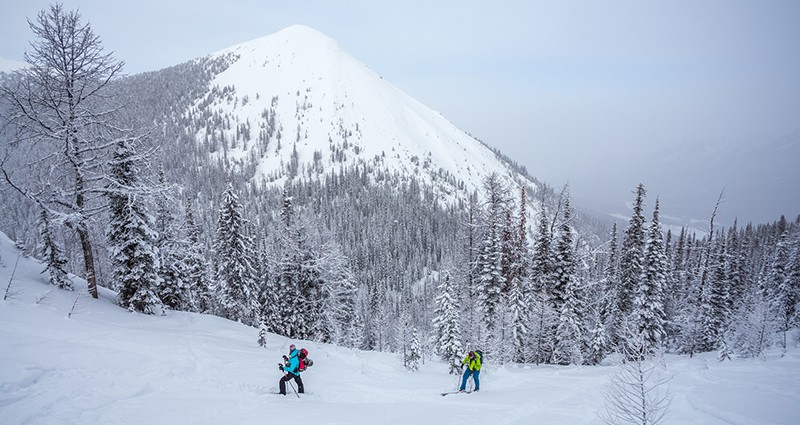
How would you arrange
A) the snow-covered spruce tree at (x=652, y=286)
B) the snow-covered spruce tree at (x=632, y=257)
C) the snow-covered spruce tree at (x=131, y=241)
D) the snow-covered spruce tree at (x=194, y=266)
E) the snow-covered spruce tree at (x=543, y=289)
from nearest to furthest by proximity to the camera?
the snow-covered spruce tree at (x=131, y=241), the snow-covered spruce tree at (x=543, y=289), the snow-covered spruce tree at (x=652, y=286), the snow-covered spruce tree at (x=632, y=257), the snow-covered spruce tree at (x=194, y=266)

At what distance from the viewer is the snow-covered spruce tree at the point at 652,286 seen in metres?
31.5

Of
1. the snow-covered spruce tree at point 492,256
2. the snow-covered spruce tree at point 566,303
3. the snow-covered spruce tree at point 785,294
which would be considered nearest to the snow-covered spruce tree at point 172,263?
the snow-covered spruce tree at point 492,256

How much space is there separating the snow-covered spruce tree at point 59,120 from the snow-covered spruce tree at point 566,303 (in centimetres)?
2986

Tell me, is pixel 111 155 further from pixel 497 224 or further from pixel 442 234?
pixel 442 234

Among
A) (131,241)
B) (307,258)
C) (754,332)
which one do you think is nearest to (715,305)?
(754,332)

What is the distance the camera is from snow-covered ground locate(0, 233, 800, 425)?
854cm

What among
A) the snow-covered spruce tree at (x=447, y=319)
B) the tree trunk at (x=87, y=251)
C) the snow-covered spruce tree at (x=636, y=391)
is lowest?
the snow-covered spruce tree at (x=447, y=319)

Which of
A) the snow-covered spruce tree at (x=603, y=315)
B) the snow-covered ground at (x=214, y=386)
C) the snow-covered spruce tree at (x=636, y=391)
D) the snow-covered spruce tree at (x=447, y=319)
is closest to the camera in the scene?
the snow-covered spruce tree at (x=636, y=391)

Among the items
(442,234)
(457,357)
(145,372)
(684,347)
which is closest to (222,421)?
(145,372)

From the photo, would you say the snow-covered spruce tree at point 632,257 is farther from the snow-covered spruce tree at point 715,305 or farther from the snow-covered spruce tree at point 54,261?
the snow-covered spruce tree at point 54,261

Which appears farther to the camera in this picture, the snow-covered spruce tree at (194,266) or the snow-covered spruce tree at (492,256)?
the snow-covered spruce tree at (194,266)

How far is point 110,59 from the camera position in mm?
15570

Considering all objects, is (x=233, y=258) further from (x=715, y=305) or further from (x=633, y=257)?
(x=715, y=305)

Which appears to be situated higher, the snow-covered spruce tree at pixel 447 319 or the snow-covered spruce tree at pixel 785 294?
the snow-covered spruce tree at pixel 785 294
